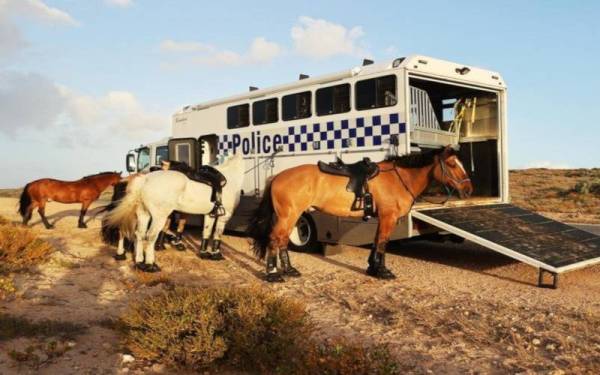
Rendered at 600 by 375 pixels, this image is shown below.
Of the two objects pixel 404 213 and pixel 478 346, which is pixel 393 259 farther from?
pixel 478 346

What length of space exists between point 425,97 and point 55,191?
386 inches

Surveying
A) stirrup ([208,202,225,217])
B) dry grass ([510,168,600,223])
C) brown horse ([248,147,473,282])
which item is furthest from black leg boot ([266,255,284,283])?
dry grass ([510,168,600,223])

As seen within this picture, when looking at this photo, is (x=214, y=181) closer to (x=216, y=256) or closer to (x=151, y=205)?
(x=151, y=205)

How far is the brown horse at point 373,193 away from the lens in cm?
754

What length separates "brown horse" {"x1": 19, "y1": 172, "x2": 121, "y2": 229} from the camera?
12.9m

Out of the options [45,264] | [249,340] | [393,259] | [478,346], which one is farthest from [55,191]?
[478,346]

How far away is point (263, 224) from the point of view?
25.7 ft

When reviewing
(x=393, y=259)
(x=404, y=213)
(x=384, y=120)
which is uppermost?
(x=384, y=120)

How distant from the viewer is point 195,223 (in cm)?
1275

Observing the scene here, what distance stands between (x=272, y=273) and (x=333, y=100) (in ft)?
12.4

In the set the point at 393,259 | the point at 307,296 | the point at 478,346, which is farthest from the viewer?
the point at 393,259

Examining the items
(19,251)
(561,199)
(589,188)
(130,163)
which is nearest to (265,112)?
(19,251)

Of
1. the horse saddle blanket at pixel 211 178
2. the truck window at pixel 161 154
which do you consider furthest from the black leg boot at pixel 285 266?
the truck window at pixel 161 154

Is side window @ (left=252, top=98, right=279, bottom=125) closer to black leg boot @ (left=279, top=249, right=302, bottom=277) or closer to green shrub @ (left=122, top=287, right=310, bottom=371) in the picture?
black leg boot @ (left=279, top=249, right=302, bottom=277)
